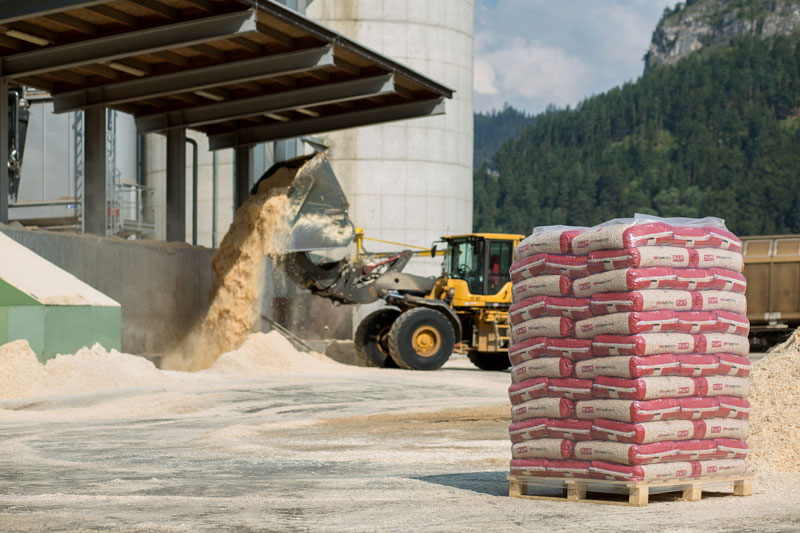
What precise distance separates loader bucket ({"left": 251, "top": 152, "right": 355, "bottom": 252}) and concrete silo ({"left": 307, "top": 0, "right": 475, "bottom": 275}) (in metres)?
13.1

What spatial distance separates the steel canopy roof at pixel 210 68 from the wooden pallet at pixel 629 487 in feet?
37.8

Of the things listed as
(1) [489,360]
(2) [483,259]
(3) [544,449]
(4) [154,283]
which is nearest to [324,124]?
(2) [483,259]

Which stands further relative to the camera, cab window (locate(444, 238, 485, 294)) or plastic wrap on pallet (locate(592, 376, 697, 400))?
cab window (locate(444, 238, 485, 294))

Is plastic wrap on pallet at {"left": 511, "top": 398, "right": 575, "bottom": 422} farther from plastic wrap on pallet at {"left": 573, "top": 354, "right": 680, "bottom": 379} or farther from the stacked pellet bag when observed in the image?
plastic wrap on pallet at {"left": 573, "top": 354, "right": 680, "bottom": 379}

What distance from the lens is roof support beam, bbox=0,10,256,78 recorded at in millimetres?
17406

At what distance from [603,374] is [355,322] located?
24.2m

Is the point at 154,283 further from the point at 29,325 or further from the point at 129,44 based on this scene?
the point at 29,325

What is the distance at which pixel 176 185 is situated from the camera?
934 inches

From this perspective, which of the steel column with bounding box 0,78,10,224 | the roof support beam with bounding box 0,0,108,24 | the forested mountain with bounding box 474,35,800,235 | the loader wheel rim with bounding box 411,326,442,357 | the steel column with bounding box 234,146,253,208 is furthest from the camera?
the forested mountain with bounding box 474,35,800,235

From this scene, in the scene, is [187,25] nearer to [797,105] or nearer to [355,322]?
[355,322]

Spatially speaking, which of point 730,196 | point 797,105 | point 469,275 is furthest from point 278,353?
point 797,105

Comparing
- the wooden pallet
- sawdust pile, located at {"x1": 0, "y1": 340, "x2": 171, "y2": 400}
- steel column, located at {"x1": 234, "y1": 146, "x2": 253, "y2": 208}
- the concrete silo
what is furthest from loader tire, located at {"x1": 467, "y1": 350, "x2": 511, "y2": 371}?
the wooden pallet

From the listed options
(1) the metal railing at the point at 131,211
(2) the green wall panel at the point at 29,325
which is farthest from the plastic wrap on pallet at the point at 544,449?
(1) the metal railing at the point at 131,211

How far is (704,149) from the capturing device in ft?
444
